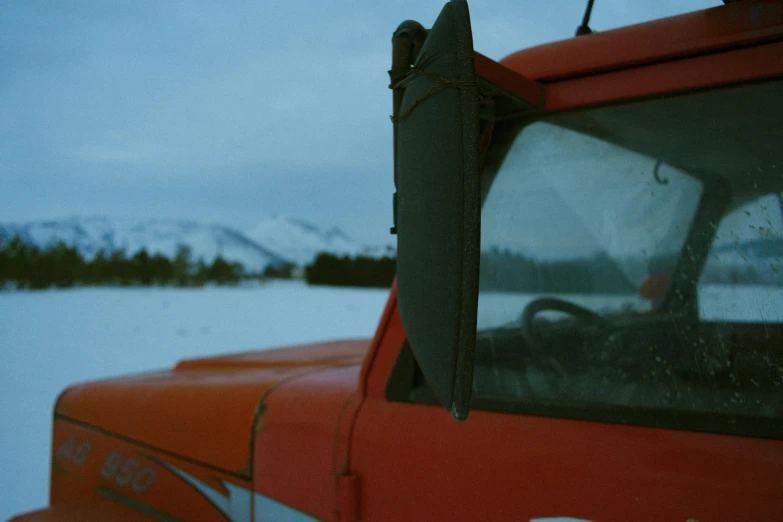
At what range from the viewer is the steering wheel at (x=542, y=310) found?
4.32ft

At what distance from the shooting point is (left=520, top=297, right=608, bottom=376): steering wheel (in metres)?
1.32

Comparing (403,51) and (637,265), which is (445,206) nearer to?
(403,51)

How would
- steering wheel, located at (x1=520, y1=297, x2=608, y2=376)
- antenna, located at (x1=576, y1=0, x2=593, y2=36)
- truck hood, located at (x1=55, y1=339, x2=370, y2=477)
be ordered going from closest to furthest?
steering wheel, located at (x1=520, y1=297, x2=608, y2=376) < antenna, located at (x1=576, y1=0, x2=593, y2=36) < truck hood, located at (x1=55, y1=339, x2=370, y2=477)

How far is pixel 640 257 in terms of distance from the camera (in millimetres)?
1248

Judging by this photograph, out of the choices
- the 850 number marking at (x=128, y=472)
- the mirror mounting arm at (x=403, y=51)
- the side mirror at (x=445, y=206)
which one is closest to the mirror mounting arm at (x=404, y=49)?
the mirror mounting arm at (x=403, y=51)

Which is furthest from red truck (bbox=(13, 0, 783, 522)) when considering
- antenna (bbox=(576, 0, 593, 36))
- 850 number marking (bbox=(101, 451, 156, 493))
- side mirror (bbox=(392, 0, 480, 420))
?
850 number marking (bbox=(101, 451, 156, 493))

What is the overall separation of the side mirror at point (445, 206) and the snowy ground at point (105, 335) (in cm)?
179

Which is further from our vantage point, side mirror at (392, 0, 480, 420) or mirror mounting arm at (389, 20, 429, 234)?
mirror mounting arm at (389, 20, 429, 234)

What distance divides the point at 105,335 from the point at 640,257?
11.2 metres

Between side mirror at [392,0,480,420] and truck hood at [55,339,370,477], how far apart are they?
864mm

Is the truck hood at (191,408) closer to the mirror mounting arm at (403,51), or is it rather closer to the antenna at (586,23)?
the mirror mounting arm at (403,51)

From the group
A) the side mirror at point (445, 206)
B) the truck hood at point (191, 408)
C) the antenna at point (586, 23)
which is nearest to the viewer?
the side mirror at point (445, 206)

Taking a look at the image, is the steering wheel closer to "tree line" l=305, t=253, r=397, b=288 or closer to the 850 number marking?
"tree line" l=305, t=253, r=397, b=288

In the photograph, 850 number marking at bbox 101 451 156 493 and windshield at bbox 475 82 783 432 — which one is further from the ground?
windshield at bbox 475 82 783 432
